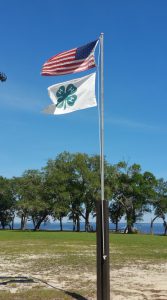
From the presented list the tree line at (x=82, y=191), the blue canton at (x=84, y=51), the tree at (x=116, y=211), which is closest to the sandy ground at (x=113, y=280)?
the blue canton at (x=84, y=51)

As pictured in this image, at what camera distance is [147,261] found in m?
17.3

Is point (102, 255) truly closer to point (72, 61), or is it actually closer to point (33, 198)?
point (72, 61)

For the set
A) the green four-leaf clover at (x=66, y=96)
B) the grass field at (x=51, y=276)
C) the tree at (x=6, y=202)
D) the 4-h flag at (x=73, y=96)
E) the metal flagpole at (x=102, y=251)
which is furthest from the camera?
the tree at (x=6, y=202)

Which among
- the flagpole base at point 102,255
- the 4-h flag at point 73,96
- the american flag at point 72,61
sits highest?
the american flag at point 72,61

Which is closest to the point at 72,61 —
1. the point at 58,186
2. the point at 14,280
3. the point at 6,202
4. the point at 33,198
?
the point at 14,280

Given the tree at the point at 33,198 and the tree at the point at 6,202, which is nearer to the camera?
the tree at the point at 33,198

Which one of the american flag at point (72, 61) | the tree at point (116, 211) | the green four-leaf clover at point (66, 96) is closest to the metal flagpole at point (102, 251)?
the green four-leaf clover at point (66, 96)

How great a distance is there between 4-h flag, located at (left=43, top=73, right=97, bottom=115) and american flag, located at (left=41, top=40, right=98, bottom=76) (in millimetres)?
243

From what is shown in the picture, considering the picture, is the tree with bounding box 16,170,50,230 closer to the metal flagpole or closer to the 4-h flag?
the 4-h flag

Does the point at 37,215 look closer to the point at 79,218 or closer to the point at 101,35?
the point at 79,218

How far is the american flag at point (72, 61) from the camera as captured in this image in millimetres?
10469

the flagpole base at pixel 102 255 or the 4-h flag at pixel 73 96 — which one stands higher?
the 4-h flag at pixel 73 96

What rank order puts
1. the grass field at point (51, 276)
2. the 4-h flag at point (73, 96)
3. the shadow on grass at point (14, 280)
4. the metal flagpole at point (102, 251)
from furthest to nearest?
1. the shadow on grass at point (14, 280)
2. the 4-h flag at point (73, 96)
3. the grass field at point (51, 276)
4. the metal flagpole at point (102, 251)

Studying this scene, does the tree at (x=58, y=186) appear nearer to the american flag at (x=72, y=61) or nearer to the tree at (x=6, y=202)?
the tree at (x=6, y=202)
